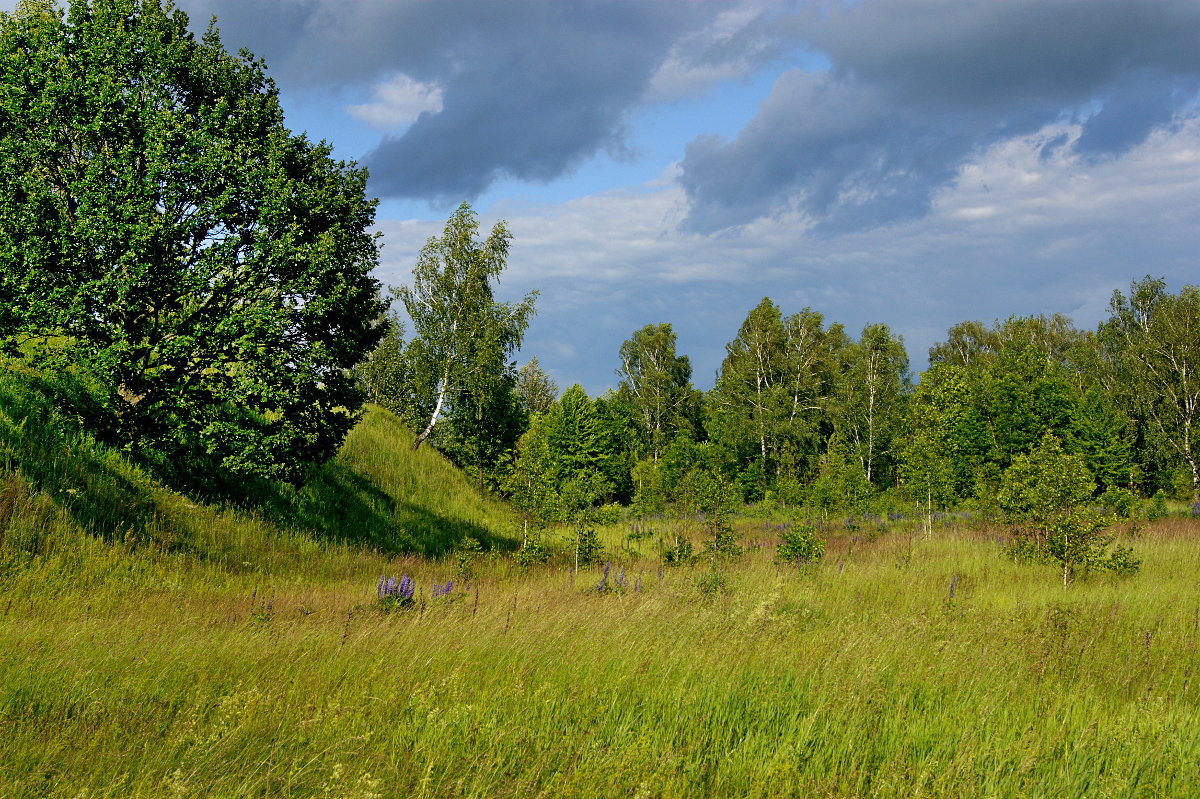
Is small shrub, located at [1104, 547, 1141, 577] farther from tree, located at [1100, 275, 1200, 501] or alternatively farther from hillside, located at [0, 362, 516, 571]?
tree, located at [1100, 275, 1200, 501]

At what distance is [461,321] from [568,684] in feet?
92.6

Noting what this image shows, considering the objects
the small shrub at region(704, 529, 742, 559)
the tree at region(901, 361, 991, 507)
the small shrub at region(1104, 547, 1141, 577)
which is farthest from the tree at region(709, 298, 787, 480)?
the small shrub at region(1104, 547, 1141, 577)

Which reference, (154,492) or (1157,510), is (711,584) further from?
(1157,510)

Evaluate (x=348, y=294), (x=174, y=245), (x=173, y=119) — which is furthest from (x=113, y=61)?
(x=348, y=294)

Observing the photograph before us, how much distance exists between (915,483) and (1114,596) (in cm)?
1567

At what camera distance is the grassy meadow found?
12.3 feet

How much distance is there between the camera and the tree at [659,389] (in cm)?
6066

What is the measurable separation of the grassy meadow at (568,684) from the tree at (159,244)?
2.81m

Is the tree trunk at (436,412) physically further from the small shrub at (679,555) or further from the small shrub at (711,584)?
the small shrub at (711,584)

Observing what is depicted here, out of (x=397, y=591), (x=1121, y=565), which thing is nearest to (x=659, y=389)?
(x=1121, y=565)

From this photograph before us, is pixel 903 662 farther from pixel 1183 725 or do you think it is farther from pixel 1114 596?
pixel 1114 596

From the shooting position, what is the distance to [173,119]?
41.3 feet

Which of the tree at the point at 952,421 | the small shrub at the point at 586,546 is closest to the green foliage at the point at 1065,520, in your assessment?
the small shrub at the point at 586,546

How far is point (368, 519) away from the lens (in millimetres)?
18547
